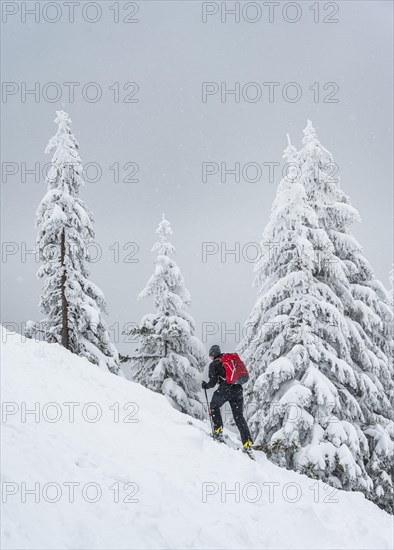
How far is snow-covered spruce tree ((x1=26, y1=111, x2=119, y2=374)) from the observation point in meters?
20.4

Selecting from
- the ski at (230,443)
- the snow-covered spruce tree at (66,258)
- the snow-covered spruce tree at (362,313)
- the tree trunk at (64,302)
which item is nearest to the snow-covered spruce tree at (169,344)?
the snow-covered spruce tree at (66,258)

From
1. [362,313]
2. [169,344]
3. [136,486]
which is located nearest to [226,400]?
[136,486]

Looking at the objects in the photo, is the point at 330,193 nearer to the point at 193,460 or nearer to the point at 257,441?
the point at 257,441

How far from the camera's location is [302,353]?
16.0 metres

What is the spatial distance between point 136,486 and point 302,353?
9535mm

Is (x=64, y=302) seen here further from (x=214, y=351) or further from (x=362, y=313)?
(x=362, y=313)

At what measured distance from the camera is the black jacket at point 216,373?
11.4 meters

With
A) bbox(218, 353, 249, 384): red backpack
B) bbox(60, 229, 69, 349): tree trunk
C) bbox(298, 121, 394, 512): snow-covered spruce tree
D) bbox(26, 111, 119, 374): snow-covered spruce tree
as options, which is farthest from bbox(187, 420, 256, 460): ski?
bbox(60, 229, 69, 349): tree trunk

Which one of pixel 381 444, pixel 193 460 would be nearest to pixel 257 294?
pixel 381 444

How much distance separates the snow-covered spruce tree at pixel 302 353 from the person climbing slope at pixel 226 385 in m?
3.17

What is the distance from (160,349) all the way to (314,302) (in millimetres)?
9665

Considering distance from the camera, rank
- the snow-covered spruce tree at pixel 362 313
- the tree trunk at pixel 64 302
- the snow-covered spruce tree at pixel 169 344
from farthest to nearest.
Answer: the snow-covered spruce tree at pixel 169 344
the tree trunk at pixel 64 302
the snow-covered spruce tree at pixel 362 313

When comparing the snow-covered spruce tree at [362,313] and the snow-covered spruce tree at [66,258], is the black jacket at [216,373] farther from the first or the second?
the snow-covered spruce tree at [66,258]

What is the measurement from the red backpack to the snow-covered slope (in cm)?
144
